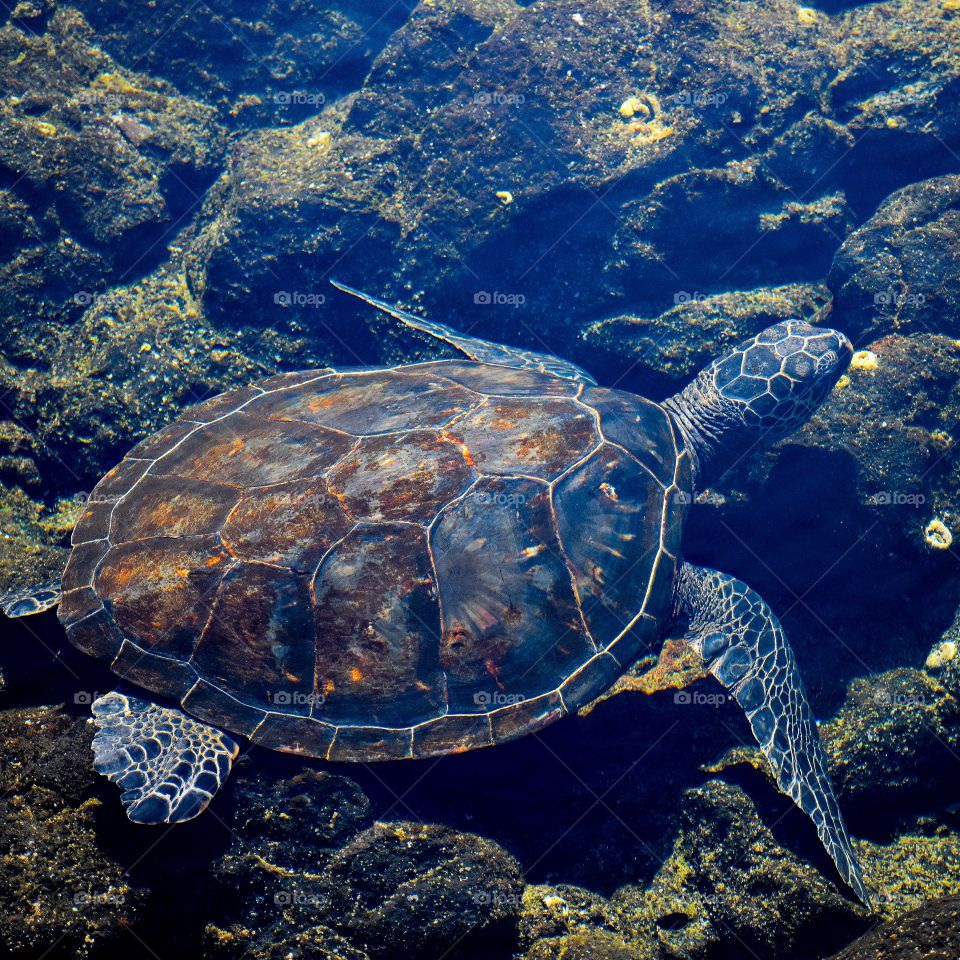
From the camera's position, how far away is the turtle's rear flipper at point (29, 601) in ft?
10.0

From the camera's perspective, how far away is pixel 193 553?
298cm

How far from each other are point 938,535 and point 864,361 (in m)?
1.44

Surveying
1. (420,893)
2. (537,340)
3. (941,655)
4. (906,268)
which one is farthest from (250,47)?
(941,655)

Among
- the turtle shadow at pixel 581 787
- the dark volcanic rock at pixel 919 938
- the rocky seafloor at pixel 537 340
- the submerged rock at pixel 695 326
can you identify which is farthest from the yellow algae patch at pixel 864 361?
the dark volcanic rock at pixel 919 938

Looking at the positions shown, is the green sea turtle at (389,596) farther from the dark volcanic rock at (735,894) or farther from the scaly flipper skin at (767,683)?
the dark volcanic rock at (735,894)

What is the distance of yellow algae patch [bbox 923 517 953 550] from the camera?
13.1 ft

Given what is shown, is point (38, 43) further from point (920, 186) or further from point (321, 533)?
point (920, 186)

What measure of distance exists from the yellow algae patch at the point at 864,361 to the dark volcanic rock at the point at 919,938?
3543 mm

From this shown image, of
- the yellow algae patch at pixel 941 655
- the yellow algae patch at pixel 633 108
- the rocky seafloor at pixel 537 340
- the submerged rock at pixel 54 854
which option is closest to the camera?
the submerged rock at pixel 54 854

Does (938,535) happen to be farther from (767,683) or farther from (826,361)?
(767,683)

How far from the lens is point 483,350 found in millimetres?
4566

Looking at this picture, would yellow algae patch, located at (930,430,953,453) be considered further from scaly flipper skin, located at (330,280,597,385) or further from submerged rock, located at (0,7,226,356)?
submerged rock, located at (0,7,226,356)

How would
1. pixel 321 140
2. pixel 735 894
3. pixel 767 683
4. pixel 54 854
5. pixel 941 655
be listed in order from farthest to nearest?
pixel 321 140 → pixel 941 655 → pixel 767 683 → pixel 735 894 → pixel 54 854

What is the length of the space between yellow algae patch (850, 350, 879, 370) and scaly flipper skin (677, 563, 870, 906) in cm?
218
